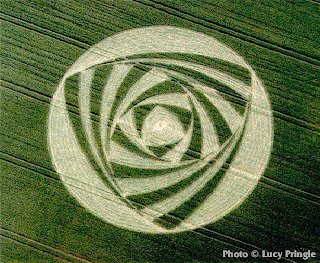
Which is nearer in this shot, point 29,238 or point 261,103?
point 261,103

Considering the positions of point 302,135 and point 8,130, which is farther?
point 8,130

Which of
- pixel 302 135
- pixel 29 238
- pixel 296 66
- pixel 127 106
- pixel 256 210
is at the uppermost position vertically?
pixel 296 66

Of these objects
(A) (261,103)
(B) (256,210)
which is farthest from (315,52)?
(B) (256,210)

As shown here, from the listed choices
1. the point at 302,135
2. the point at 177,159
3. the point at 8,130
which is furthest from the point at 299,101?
the point at 8,130

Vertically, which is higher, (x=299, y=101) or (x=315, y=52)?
(x=315, y=52)

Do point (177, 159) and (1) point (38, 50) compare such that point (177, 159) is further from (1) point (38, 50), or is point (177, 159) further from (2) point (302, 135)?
(1) point (38, 50)

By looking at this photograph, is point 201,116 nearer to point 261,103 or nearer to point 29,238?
point 261,103
